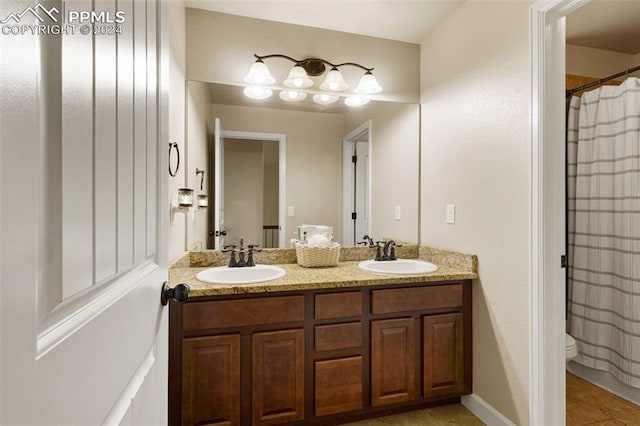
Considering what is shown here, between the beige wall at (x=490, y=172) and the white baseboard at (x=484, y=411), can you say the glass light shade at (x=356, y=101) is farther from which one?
the white baseboard at (x=484, y=411)

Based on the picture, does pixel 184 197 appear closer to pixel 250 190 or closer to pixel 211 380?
pixel 250 190

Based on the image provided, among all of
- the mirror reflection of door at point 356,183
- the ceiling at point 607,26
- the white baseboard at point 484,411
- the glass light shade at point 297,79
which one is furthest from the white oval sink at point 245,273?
the ceiling at point 607,26

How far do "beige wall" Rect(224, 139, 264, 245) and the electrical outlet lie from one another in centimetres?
129

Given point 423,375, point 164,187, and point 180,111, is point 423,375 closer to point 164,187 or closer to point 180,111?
point 164,187

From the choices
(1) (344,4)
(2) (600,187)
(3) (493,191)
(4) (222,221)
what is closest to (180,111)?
(4) (222,221)

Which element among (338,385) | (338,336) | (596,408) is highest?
(338,336)

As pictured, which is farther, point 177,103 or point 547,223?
point 177,103

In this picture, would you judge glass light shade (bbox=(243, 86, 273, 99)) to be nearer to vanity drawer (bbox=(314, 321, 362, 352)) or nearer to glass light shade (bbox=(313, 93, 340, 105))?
glass light shade (bbox=(313, 93, 340, 105))

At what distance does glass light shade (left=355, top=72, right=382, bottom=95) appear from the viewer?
2.41 metres

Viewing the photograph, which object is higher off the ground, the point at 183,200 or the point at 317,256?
the point at 183,200

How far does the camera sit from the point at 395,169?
8.53 feet

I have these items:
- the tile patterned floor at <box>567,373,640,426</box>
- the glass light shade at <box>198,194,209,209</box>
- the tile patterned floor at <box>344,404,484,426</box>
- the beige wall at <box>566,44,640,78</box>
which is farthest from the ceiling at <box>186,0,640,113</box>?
the tile patterned floor at <box>567,373,640,426</box>

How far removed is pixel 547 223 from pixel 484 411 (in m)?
1.16

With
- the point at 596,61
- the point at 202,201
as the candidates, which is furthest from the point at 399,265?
the point at 596,61
